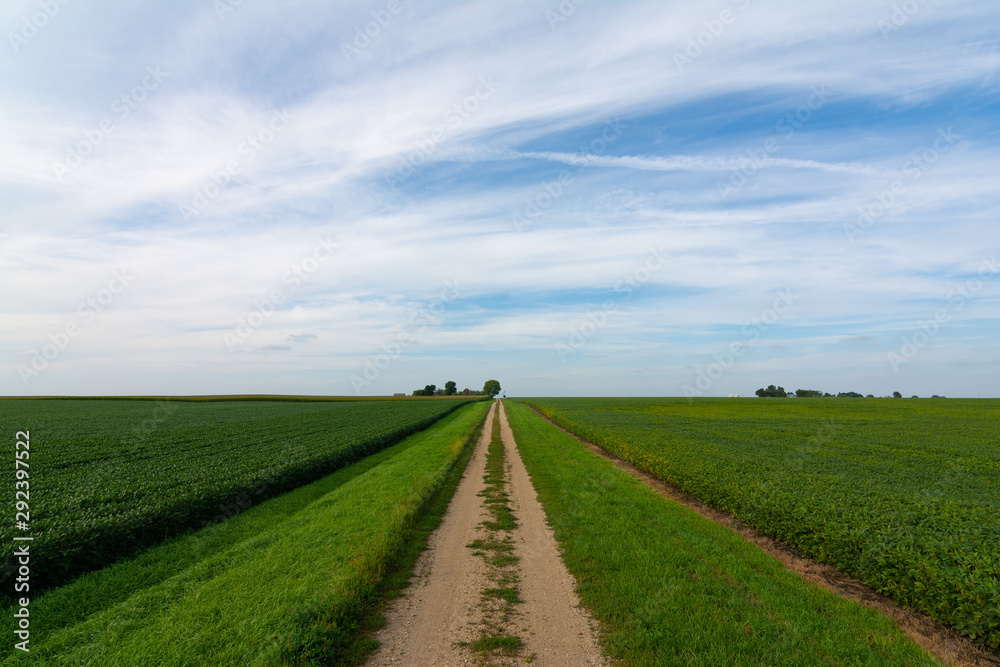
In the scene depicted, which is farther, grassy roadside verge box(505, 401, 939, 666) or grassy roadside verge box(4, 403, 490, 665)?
grassy roadside verge box(505, 401, 939, 666)

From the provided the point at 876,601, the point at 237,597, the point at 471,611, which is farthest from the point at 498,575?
the point at 876,601

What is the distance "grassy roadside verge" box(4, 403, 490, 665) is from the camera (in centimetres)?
569

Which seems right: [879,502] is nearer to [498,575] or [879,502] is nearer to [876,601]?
[876,601]

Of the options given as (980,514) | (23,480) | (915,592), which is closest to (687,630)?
(915,592)

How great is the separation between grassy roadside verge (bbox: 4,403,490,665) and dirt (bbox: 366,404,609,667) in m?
0.74

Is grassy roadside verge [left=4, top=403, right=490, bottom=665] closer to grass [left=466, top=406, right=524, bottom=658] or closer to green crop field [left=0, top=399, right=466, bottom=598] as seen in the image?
green crop field [left=0, top=399, right=466, bottom=598]

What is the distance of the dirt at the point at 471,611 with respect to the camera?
19.2 feet

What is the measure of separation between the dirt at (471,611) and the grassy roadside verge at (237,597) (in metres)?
0.74

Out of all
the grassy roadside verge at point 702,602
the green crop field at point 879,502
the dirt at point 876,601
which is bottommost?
the dirt at point 876,601

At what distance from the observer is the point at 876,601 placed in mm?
7625

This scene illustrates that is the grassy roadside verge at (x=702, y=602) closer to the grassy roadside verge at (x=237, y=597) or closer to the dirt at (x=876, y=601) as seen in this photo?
the dirt at (x=876, y=601)

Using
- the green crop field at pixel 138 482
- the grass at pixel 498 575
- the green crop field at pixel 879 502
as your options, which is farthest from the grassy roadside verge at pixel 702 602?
the green crop field at pixel 138 482

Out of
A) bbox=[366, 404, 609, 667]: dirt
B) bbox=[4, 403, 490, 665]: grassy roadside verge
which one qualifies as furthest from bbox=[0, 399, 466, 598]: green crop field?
bbox=[366, 404, 609, 667]: dirt

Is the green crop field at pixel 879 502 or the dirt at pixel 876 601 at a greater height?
the green crop field at pixel 879 502
